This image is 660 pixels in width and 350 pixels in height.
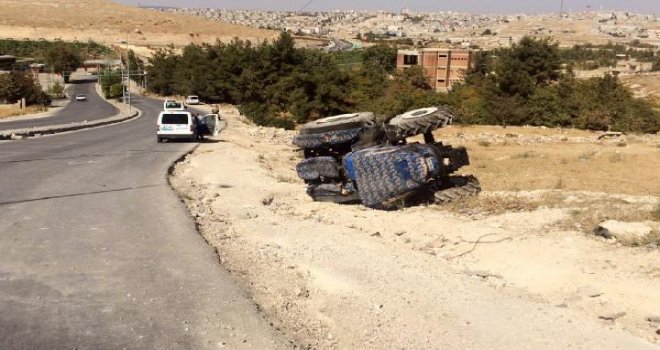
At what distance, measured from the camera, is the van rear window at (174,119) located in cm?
2807

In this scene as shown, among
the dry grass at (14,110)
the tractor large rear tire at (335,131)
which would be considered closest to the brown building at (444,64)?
the dry grass at (14,110)

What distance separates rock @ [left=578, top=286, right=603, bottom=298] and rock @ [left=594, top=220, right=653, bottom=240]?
205 cm

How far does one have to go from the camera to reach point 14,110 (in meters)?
58.0

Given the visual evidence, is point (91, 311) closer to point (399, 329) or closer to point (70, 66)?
point (399, 329)

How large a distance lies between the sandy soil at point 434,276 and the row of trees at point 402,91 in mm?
34205

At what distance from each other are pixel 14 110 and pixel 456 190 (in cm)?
5639

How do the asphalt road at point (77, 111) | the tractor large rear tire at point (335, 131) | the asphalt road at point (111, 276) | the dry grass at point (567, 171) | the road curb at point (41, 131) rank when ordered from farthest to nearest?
the asphalt road at point (77, 111) < the road curb at point (41, 131) < the dry grass at point (567, 171) < the tractor large rear tire at point (335, 131) < the asphalt road at point (111, 276)

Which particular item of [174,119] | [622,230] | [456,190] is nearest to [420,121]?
[456,190]

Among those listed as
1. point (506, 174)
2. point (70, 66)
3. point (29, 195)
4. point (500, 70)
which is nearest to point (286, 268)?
point (29, 195)

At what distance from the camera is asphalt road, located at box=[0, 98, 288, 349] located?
600 centimetres

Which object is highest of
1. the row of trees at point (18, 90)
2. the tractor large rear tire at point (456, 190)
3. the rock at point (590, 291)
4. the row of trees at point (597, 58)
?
the row of trees at point (597, 58)

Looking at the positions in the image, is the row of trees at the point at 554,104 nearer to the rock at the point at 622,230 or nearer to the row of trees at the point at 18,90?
the rock at the point at 622,230

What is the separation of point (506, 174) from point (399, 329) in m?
12.9

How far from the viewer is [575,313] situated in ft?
21.9
